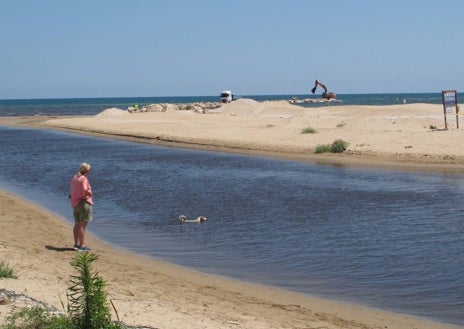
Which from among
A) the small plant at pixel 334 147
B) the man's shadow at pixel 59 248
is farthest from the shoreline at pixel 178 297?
the small plant at pixel 334 147

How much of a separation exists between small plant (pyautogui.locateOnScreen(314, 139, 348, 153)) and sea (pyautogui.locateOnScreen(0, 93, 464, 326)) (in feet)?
7.76

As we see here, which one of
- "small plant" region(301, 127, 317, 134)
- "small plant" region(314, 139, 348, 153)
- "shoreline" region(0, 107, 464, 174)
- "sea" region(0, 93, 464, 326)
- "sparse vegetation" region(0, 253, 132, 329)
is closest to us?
"sparse vegetation" region(0, 253, 132, 329)

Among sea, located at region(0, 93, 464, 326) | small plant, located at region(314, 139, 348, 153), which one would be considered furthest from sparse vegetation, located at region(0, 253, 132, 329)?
small plant, located at region(314, 139, 348, 153)

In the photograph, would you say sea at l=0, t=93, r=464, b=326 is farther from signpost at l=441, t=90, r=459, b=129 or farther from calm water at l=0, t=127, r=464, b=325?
signpost at l=441, t=90, r=459, b=129

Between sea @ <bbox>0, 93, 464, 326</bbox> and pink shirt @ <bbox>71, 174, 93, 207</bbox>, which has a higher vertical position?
pink shirt @ <bbox>71, 174, 93, 207</bbox>

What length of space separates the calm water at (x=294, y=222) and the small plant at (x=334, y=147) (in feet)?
8.47

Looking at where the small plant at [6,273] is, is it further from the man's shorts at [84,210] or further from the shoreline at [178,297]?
the man's shorts at [84,210]

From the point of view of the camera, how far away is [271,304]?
895 cm

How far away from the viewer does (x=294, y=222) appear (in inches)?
585

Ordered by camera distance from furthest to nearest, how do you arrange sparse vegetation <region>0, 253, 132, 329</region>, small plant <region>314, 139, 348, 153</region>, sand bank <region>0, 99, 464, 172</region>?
small plant <region>314, 139, 348, 153</region>, sand bank <region>0, 99, 464, 172</region>, sparse vegetation <region>0, 253, 132, 329</region>

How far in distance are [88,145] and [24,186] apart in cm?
1838

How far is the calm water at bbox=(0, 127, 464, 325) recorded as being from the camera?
10.1 meters

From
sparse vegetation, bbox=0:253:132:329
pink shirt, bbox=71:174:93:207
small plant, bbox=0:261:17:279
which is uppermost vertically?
pink shirt, bbox=71:174:93:207

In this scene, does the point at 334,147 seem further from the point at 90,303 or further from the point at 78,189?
the point at 90,303
